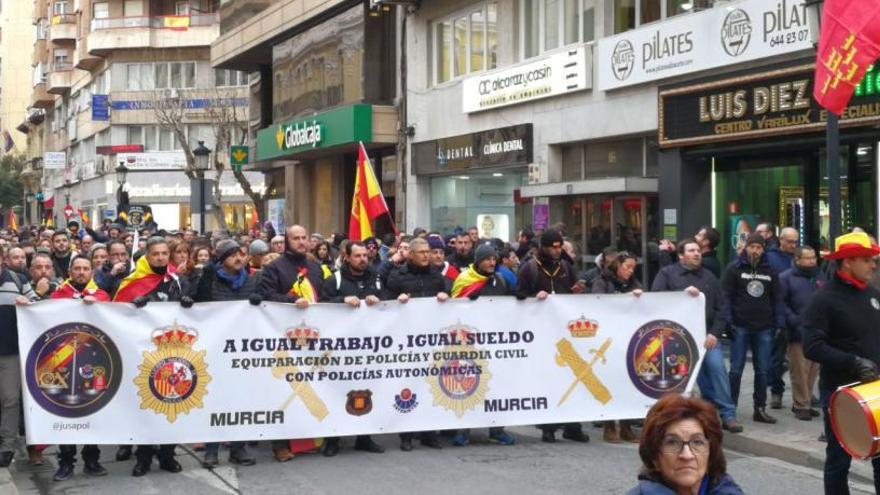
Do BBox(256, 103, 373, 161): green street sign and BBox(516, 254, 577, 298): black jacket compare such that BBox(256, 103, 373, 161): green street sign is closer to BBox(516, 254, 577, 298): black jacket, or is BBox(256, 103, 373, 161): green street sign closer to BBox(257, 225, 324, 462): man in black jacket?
BBox(516, 254, 577, 298): black jacket

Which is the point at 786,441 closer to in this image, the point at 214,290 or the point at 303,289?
the point at 303,289

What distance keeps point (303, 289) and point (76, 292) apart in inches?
74.4

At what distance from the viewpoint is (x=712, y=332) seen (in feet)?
33.3

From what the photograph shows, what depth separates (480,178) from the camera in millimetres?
24641

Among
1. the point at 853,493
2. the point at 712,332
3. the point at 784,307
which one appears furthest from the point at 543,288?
the point at 853,493

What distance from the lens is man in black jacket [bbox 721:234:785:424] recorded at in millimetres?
10625

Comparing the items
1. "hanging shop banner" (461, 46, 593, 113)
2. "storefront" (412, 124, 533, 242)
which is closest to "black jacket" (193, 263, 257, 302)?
"hanging shop banner" (461, 46, 593, 113)

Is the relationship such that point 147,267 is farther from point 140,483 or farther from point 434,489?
point 434,489

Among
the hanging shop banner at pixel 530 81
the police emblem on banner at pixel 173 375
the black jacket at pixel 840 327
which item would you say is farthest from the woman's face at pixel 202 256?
the hanging shop banner at pixel 530 81

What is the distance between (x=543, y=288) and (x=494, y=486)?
8.48 ft

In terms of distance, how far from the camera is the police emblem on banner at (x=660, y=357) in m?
10.0

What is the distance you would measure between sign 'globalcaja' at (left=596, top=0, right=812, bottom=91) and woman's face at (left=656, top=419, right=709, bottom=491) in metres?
11.8

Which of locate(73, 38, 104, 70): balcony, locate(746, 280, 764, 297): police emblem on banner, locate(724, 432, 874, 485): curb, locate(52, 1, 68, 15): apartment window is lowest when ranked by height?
locate(724, 432, 874, 485): curb

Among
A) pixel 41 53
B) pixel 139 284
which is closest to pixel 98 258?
pixel 139 284
